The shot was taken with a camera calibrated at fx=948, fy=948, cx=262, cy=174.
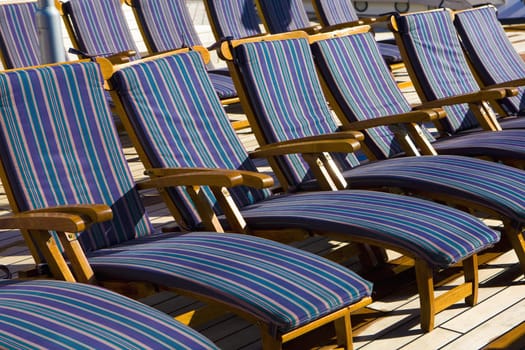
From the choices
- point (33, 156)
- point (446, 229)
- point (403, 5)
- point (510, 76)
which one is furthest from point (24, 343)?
point (403, 5)

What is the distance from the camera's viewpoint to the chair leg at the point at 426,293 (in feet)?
10.7

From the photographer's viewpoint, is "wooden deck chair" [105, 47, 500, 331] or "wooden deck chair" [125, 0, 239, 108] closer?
"wooden deck chair" [105, 47, 500, 331]

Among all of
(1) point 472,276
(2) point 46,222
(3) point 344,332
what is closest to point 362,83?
(1) point 472,276

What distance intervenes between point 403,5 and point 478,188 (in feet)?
50.2

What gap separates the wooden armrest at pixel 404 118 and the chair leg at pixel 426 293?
119 cm

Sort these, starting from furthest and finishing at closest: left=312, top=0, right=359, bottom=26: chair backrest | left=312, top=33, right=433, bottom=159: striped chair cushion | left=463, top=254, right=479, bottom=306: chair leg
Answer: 1. left=312, top=0, right=359, bottom=26: chair backrest
2. left=312, top=33, right=433, bottom=159: striped chair cushion
3. left=463, top=254, right=479, bottom=306: chair leg

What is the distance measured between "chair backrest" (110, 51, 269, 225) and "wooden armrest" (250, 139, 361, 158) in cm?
10

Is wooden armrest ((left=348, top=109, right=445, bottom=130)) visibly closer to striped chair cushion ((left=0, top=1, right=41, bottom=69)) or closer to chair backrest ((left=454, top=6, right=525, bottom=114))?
chair backrest ((left=454, top=6, right=525, bottom=114))

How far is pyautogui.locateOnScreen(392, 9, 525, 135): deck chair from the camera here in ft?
17.4

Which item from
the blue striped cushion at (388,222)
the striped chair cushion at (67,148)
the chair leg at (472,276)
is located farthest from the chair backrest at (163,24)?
the chair leg at (472,276)

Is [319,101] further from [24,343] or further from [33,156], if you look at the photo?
[24,343]

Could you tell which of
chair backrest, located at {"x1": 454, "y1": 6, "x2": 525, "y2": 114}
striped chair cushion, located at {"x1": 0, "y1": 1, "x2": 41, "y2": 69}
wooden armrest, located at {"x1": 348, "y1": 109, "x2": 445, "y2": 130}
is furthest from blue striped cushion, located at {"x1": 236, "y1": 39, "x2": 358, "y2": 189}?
striped chair cushion, located at {"x1": 0, "y1": 1, "x2": 41, "y2": 69}

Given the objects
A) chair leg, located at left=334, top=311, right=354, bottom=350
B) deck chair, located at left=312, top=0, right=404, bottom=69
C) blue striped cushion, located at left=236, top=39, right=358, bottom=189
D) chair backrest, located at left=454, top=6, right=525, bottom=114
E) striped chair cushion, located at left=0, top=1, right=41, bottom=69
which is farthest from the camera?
deck chair, located at left=312, top=0, right=404, bottom=69

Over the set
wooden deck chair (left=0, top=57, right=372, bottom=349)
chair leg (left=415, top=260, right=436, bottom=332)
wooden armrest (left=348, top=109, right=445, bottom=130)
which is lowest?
chair leg (left=415, top=260, right=436, bottom=332)
